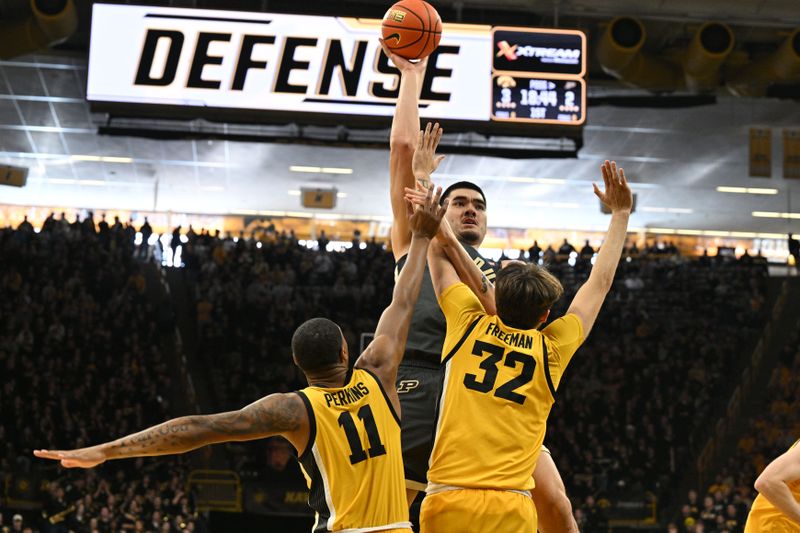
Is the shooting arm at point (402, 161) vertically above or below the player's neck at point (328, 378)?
above

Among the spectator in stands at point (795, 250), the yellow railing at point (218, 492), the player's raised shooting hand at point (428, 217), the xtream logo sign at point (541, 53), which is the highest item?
the xtream logo sign at point (541, 53)

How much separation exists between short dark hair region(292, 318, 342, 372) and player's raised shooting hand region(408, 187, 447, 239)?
619 mm

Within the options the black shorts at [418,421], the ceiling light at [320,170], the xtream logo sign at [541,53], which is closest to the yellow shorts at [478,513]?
the black shorts at [418,421]

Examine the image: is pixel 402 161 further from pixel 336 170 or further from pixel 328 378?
pixel 336 170

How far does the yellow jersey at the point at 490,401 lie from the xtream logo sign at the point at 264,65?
35.9 ft

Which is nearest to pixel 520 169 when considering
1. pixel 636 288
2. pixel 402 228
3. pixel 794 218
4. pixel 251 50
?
pixel 636 288

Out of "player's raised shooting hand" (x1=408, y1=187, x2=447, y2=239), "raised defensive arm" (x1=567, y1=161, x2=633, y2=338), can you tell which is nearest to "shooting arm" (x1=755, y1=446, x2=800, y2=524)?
"raised defensive arm" (x1=567, y1=161, x2=633, y2=338)

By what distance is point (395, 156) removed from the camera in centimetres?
556

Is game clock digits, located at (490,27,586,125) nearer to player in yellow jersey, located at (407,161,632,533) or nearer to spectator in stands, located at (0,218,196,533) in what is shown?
spectator in stands, located at (0,218,196,533)

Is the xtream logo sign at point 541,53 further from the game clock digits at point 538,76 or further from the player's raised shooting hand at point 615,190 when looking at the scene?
the player's raised shooting hand at point 615,190

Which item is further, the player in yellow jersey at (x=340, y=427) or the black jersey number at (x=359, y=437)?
the black jersey number at (x=359, y=437)

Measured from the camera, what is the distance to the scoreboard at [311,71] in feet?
50.1

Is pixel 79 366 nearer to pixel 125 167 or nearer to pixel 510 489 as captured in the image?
pixel 125 167

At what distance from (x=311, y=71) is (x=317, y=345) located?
11.5 m
